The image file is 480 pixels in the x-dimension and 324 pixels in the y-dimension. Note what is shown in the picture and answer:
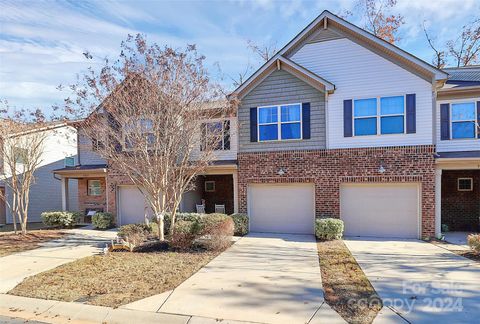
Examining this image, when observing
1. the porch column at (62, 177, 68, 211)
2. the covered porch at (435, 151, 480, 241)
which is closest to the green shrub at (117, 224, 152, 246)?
the porch column at (62, 177, 68, 211)

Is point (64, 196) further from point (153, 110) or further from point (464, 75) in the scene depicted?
point (464, 75)

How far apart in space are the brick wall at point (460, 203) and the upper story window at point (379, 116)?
4461mm

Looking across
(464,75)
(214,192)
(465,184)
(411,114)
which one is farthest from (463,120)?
(214,192)

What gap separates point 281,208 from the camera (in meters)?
12.0

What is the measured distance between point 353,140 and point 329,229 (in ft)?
12.3

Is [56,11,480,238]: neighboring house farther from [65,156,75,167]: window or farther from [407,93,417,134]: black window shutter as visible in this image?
[65,156,75,167]: window

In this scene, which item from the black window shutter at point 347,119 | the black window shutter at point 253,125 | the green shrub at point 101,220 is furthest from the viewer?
the green shrub at point 101,220

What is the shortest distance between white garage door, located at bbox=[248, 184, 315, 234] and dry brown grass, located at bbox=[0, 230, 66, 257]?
335 inches

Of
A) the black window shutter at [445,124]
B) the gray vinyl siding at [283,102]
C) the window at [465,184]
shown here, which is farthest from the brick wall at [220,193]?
the window at [465,184]

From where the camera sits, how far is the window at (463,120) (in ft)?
34.9

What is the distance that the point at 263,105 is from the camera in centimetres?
1224

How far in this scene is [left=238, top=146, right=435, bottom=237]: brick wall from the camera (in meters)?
10.4

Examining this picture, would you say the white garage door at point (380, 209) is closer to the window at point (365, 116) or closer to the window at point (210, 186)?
the window at point (365, 116)

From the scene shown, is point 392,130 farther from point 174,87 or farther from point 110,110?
point 110,110
